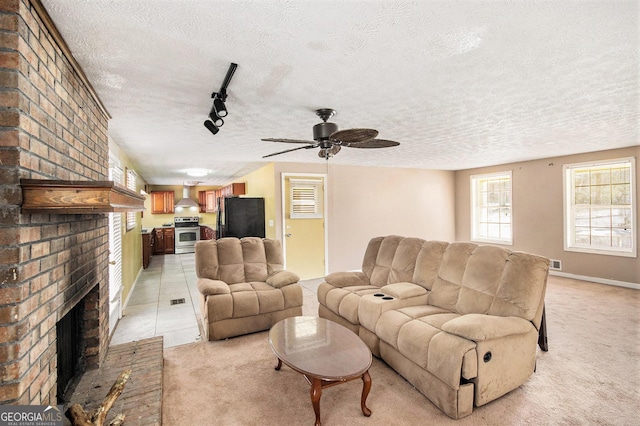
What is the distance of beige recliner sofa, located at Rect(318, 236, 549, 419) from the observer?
196 centimetres

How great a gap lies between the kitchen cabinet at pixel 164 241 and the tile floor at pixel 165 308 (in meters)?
2.63

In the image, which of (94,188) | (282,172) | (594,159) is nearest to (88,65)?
(94,188)

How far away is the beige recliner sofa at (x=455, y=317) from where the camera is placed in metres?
1.96

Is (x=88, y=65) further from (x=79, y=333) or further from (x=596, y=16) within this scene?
(x=596, y=16)

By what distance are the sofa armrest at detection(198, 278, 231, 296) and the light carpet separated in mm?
505

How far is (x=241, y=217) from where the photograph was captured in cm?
559

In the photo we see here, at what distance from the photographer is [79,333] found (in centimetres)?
222

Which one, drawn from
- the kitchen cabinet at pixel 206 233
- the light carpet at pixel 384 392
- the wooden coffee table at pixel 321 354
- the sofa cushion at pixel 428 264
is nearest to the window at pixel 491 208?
the light carpet at pixel 384 392

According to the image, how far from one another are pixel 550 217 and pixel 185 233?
30.4 feet

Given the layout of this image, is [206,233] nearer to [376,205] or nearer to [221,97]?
[376,205]

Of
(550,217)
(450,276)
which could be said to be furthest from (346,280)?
(550,217)

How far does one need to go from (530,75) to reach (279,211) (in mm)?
4204

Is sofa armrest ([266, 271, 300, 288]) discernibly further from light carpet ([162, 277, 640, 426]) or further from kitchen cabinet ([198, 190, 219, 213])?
kitchen cabinet ([198, 190, 219, 213])

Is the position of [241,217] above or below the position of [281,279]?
above
